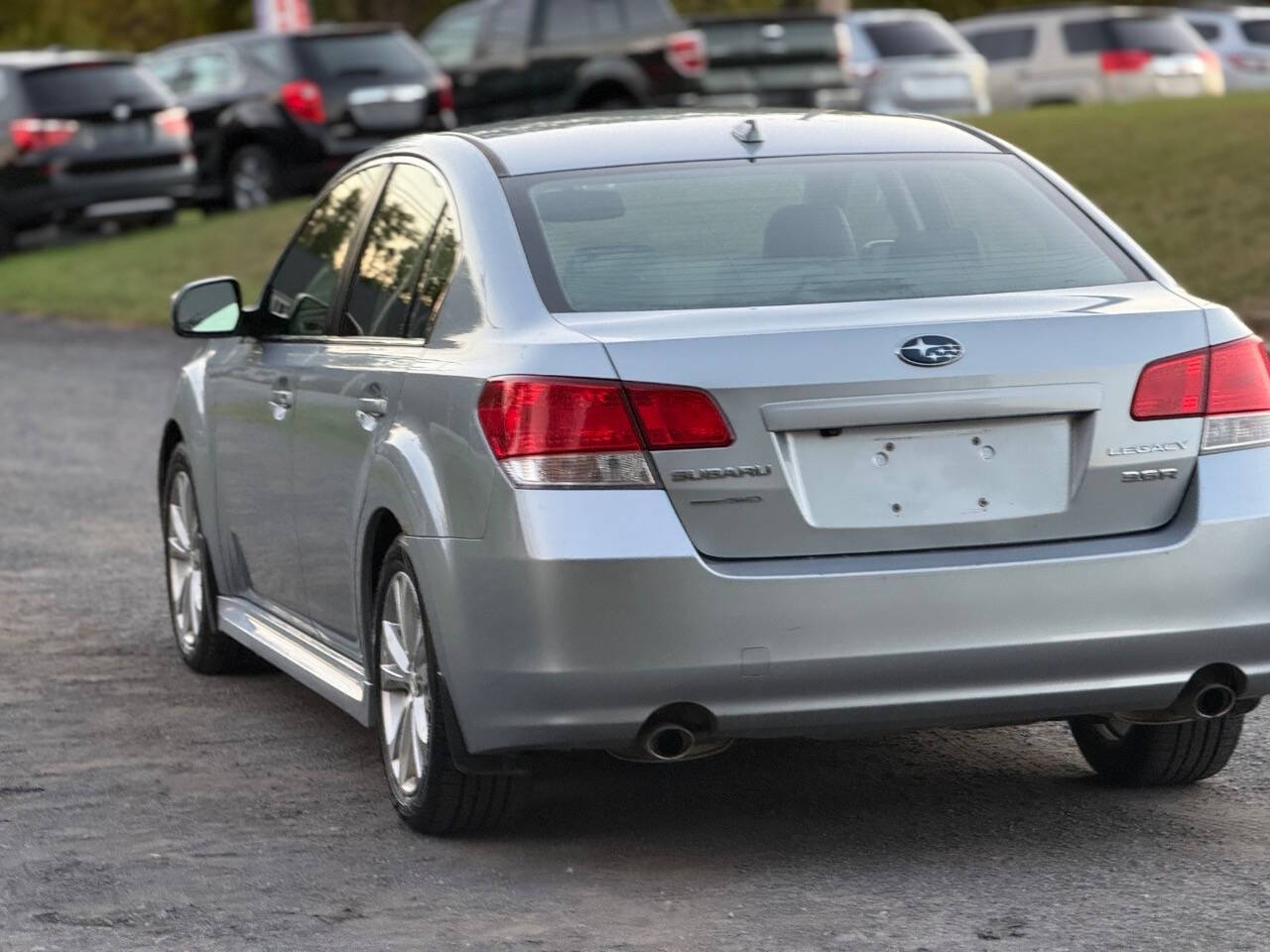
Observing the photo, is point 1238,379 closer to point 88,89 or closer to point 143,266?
point 143,266

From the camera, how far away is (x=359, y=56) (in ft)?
84.8

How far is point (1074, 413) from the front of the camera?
541cm

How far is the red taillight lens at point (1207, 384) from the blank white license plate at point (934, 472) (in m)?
0.20

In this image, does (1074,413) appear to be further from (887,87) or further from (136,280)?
(887,87)

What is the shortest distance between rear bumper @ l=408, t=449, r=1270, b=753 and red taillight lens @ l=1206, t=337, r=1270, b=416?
140mm

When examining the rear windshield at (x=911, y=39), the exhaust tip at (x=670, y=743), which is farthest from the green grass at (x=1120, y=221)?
the exhaust tip at (x=670, y=743)

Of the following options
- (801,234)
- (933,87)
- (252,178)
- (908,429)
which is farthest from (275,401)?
(933,87)

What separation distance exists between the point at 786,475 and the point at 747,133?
133cm

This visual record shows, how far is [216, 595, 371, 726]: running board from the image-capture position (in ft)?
20.8

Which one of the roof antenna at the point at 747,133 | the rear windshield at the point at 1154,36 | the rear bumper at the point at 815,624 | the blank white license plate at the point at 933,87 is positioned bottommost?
the rear windshield at the point at 1154,36

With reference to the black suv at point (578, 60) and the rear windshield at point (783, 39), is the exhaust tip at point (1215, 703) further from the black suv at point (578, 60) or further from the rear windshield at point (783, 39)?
the rear windshield at point (783, 39)

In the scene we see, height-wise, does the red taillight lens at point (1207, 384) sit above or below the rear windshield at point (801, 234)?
below

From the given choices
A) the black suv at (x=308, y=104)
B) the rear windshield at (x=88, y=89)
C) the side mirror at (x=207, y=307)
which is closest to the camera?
the side mirror at (x=207, y=307)

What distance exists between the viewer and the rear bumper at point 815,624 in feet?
17.2
